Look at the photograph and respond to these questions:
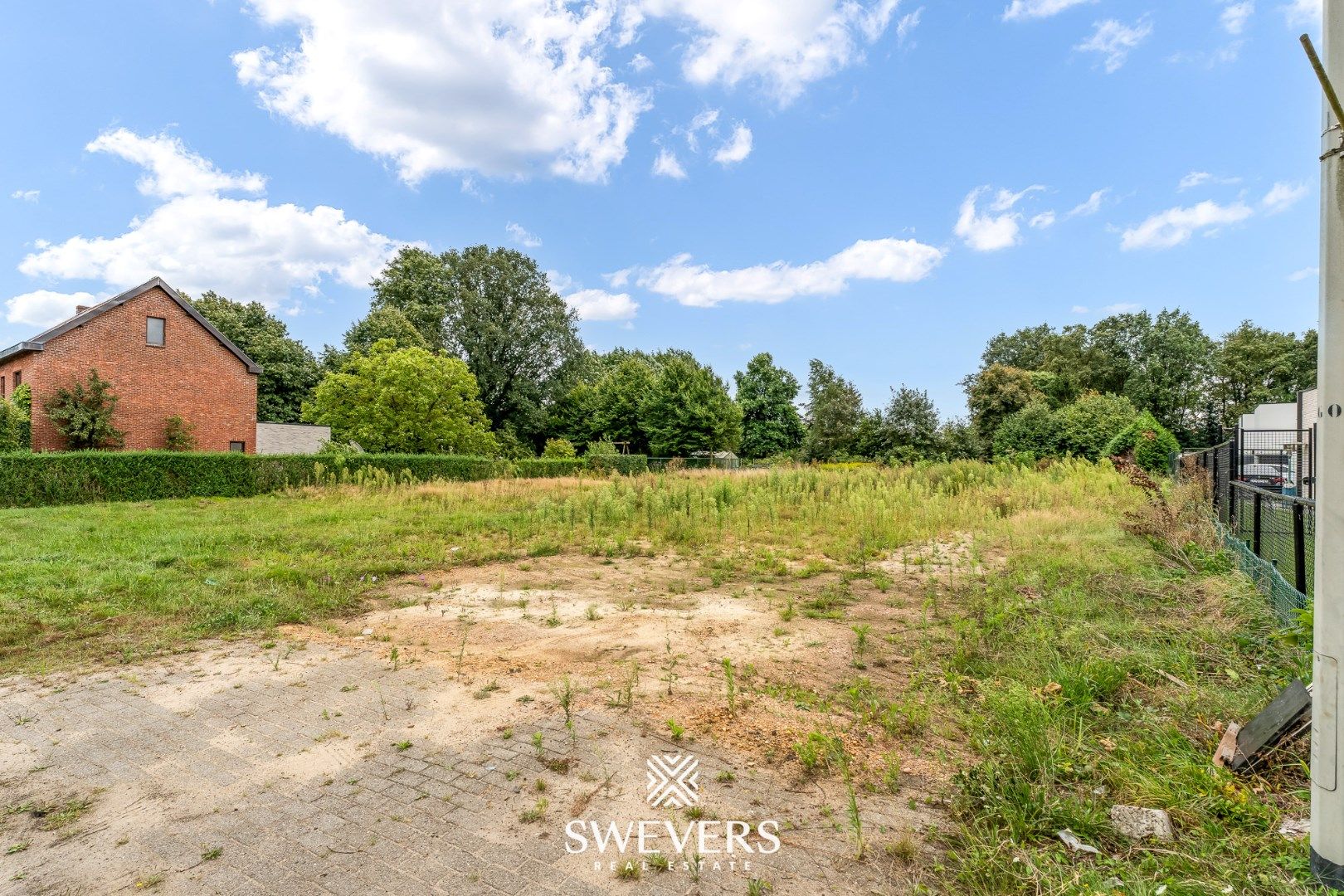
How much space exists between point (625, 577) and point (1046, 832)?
5.74 m

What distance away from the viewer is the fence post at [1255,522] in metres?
5.80

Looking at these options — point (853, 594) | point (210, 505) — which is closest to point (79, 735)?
point (853, 594)

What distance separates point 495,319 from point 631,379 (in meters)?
10.9

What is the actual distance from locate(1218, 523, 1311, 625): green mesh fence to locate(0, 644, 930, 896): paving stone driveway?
324 cm

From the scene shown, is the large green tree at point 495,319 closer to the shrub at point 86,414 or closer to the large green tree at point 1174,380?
the shrub at point 86,414

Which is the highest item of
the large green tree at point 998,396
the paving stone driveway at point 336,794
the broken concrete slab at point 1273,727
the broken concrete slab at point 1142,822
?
the large green tree at point 998,396

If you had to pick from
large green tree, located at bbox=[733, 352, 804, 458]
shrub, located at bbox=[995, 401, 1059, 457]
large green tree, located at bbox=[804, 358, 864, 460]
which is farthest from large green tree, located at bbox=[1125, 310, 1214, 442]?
large green tree, located at bbox=[804, 358, 864, 460]

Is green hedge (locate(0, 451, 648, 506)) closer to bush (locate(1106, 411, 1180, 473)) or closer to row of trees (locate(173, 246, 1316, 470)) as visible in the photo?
row of trees (locate(173, 246, 1316, 470))

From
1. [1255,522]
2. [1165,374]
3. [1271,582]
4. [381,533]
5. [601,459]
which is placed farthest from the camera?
[1165,374]

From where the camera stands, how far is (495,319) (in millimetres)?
45500

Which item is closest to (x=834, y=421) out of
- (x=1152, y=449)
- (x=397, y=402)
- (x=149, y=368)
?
(x=1152, y=449)

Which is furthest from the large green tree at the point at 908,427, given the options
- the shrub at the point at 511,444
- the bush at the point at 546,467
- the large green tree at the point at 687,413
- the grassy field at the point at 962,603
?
the shrub at the point at 511,444

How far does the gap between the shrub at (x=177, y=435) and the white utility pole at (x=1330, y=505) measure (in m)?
29.3

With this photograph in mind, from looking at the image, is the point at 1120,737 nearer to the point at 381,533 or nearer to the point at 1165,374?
the point at 381,533
